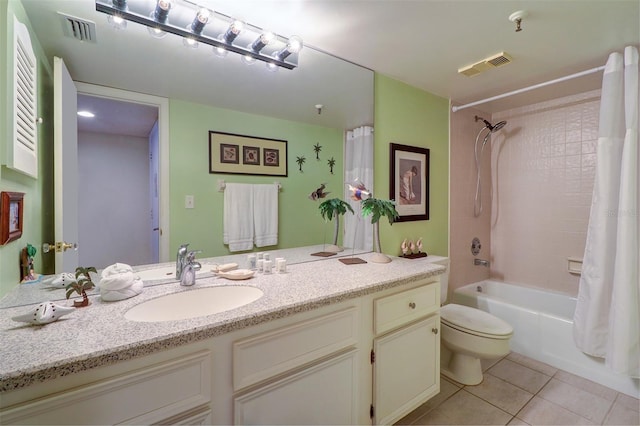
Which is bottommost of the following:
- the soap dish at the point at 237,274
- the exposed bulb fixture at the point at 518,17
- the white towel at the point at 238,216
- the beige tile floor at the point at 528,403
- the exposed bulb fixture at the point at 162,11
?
the beige tile floor at the point at 528,403

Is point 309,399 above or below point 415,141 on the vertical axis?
below

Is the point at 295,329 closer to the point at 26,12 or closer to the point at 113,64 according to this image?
the point at 113,64

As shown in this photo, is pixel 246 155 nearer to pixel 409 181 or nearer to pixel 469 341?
pixel 409 181

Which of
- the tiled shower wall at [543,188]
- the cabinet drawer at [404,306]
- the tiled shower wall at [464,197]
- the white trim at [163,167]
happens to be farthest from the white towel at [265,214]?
the tiled shower wall at [543,188]

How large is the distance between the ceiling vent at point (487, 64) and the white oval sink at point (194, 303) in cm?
195

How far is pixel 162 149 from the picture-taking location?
1.27 metres

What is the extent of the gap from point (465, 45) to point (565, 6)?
44 cm

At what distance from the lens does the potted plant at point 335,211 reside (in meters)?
1.77

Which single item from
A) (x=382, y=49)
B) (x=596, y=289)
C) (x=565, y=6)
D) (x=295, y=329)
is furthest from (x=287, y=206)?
(x=596, y=289)

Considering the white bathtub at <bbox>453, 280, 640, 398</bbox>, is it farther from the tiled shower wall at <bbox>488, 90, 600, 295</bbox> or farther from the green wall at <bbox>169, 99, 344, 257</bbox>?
the green wall at <bbox>169, 99, 344, 257</bbox>

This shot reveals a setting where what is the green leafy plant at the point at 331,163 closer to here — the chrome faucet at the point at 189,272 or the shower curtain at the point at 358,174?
the shower curtain at the point at 358,174

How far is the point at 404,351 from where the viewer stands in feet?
4.57

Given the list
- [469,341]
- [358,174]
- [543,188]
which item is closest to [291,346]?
[358,174]

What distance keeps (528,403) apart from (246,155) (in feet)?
7.36
